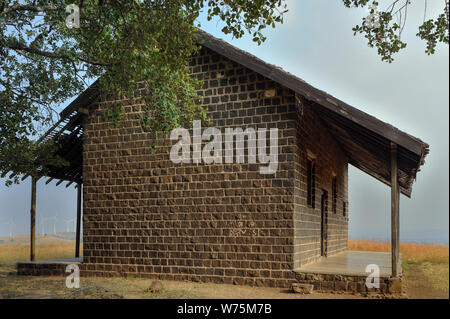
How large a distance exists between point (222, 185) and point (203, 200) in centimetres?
57

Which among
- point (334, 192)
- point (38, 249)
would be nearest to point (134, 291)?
point (334, 192)

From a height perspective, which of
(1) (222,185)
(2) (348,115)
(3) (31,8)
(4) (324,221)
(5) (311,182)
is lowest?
(4) (324,221)

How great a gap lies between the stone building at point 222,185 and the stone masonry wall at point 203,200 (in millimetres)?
23

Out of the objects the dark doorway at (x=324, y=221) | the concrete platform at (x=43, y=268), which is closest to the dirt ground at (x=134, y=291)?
the concrete platform at (x=43, y=268)

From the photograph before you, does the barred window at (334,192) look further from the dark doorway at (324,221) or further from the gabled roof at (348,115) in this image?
the gabled roof at (348,115)

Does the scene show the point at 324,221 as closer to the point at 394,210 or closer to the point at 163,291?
the point at 394,210

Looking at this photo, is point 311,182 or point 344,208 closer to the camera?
point 311,182

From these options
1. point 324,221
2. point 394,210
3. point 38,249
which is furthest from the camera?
point 38,249

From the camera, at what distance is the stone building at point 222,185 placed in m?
9.77

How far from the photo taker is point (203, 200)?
10.6 metres

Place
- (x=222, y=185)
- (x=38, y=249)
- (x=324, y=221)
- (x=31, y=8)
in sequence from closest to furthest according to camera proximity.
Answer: (x=31, y=8) → (x=222, y=185) → (x=324, y=221) → (x=38, y=249)

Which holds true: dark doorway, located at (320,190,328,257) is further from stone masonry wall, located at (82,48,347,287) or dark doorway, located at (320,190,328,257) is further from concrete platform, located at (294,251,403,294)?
concrete platform, located at (294,251,403,294)

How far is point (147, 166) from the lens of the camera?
11367 millimetres

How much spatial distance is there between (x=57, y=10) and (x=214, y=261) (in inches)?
240
